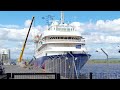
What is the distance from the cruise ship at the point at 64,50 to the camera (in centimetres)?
5534

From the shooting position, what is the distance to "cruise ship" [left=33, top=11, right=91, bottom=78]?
182 feet

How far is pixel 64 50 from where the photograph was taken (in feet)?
199

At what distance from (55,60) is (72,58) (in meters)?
5.45

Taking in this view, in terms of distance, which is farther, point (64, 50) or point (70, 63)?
point (64, 50)

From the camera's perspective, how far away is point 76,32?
206 feet
